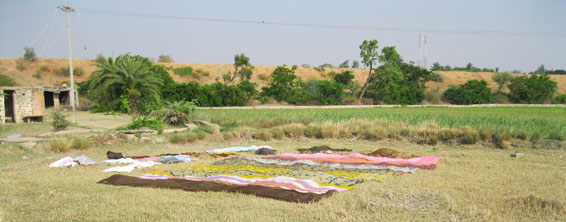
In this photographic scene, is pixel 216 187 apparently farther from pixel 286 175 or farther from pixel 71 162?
pixel 71 162

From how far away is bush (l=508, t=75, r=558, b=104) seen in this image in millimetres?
41000

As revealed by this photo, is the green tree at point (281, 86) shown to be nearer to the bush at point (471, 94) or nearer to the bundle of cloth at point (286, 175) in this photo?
the bush at point (471, 94)

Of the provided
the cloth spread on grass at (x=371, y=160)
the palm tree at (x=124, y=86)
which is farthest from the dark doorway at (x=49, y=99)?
the cloth spread on grass at (x=371, y=160)

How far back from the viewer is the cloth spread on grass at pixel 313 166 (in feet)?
26.4

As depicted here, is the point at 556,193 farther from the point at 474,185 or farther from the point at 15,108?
the point at 15,108

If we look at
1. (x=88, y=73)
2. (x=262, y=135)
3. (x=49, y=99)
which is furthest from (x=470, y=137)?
(x=88, y=73)

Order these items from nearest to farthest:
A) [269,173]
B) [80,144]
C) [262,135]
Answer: [269,173] → [80,144] → [262,135]

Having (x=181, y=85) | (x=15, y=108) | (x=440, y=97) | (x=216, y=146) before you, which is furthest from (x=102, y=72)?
(x=440, y=97)

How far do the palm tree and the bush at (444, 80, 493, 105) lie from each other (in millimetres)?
28213

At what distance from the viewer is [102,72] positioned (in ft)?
79.5

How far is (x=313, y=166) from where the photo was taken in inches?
338

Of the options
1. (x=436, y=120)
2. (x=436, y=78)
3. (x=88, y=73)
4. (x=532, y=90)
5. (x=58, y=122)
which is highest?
(x=88, y=73)

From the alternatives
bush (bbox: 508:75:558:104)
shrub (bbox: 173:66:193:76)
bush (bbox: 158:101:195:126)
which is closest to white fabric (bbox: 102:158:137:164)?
bush (bbox: 158:101:195:126)

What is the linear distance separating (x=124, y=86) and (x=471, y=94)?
3069 cm
